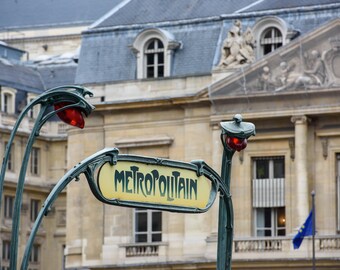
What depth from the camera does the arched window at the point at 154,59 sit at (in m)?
64.8

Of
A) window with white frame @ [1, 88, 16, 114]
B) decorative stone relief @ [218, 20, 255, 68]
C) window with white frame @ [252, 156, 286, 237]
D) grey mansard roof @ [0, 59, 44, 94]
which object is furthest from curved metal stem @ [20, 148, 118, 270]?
grey mansard roof @ [0, 59, 44, 94]

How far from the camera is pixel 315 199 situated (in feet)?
200

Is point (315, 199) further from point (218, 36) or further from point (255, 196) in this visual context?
point (218, 36)

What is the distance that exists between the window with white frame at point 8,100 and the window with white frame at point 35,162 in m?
2.69

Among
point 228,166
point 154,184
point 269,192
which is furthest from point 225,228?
point 269,192

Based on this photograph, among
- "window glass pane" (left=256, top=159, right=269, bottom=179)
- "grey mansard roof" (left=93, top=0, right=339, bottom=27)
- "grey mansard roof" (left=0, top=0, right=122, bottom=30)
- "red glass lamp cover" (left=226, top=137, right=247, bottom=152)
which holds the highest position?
"grey mansard roof" (left=0, top=0, right=122, bottom=30)

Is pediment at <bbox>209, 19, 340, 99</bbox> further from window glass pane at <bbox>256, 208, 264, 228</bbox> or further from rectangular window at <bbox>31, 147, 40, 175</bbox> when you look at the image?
rectangular window at <bbox>31, 147, 40, 175</bbox>

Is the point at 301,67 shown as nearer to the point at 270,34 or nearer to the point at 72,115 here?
the point at 270,34

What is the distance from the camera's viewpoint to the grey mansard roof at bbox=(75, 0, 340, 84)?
2452 inches

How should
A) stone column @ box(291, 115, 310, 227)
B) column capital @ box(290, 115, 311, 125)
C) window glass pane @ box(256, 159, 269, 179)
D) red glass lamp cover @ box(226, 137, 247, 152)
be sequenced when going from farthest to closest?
1. window glass pane @ box(256, 159, 269, 179)
2. column capital @ box(290, 115, 311, 125)
3. stone column @ box(291, 115, 310, 227)
4. red glass lamp cover @ box(226, 137, 247, 152)

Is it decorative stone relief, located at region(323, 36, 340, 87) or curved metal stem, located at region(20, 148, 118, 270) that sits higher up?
decorative stone relief, located at region(323, 36, 340, 87)

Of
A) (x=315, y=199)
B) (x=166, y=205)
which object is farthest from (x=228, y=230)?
(x=315, y=199)

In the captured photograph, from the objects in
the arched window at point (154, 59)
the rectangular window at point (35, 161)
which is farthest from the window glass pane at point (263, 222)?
the rectangular window at point (35, 161)

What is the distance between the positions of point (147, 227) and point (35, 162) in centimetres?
2643
